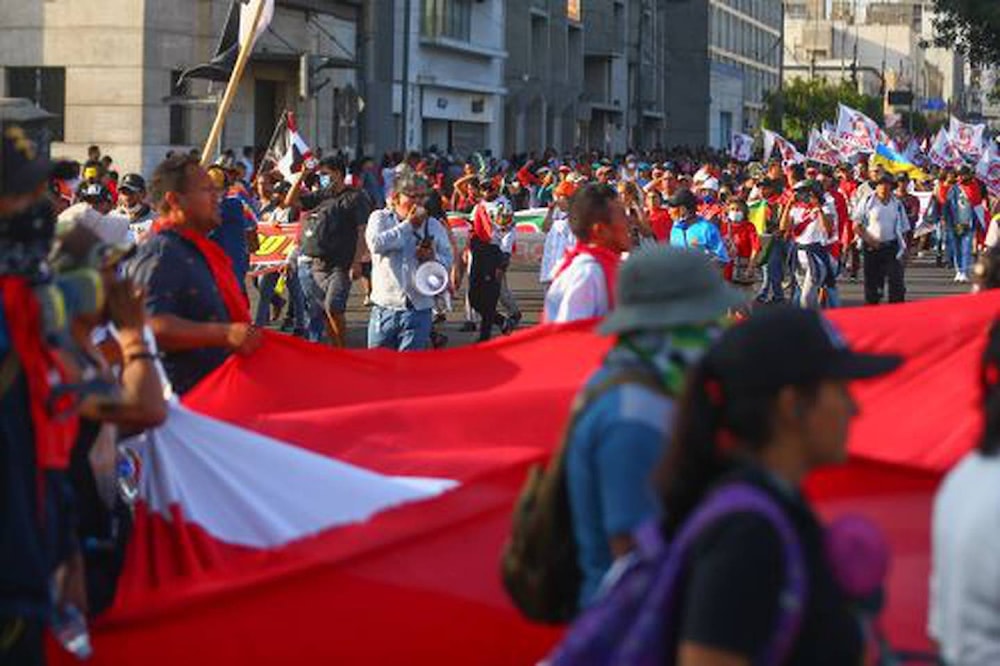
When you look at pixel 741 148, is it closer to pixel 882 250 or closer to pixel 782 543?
pixel 882 250

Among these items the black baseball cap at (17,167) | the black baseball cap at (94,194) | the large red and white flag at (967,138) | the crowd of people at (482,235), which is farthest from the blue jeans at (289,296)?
the large red and white flag at (967,138)

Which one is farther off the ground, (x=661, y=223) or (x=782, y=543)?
(x=661, y=223)

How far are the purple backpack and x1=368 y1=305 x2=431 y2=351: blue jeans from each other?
978 cm

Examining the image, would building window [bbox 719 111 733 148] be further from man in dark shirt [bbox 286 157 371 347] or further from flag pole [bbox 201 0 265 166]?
flag pole [bbox 201 0 265 166]

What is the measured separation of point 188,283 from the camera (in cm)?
784

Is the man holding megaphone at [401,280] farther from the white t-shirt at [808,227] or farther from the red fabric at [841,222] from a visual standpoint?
the red fabric at [841,222]

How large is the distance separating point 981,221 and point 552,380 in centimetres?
2491

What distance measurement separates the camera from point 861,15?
200 m

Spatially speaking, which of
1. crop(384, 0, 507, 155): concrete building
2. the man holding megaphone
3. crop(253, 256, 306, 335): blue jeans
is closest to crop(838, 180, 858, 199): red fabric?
crop(253, 256, 306, 335): blue jeans

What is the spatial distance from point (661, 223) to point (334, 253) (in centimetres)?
660

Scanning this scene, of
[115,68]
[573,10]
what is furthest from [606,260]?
[573,10]

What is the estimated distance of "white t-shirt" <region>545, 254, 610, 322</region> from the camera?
8.16 metres

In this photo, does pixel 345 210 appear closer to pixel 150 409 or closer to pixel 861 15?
pixel 150 409

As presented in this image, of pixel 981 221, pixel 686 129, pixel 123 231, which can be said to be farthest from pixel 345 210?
pixel 686 129
